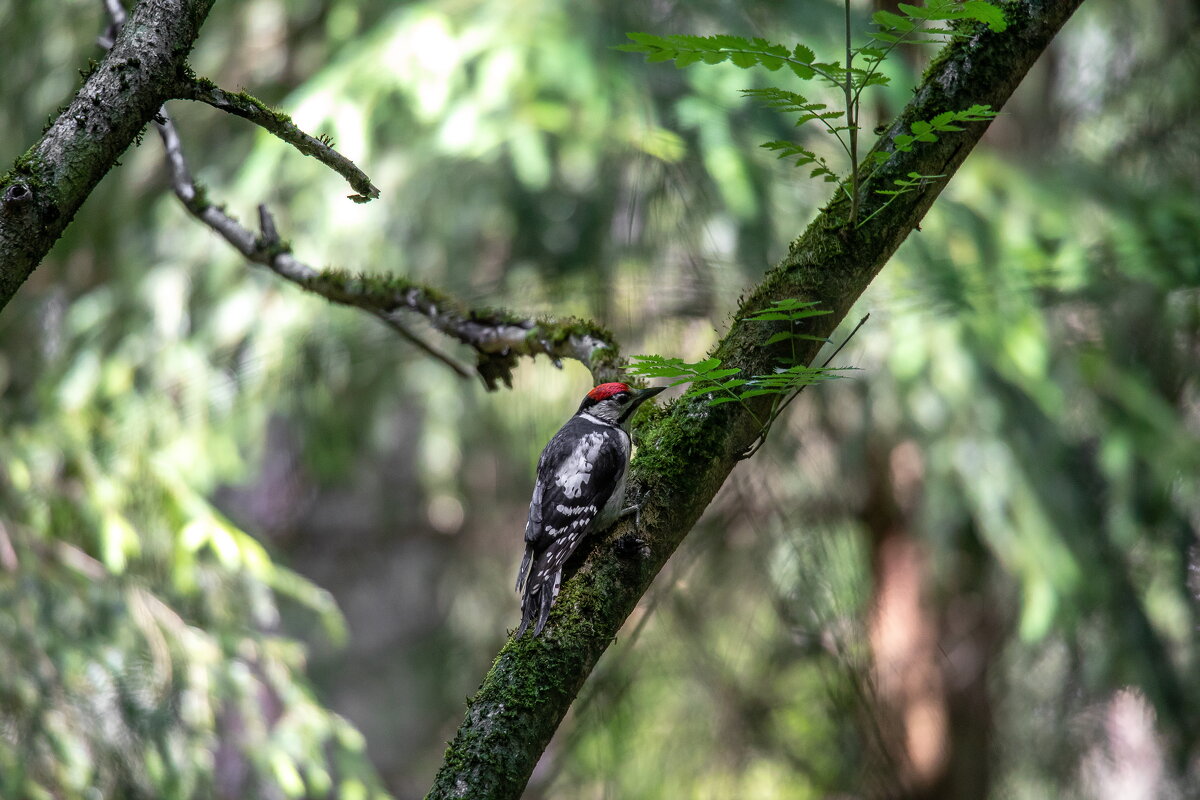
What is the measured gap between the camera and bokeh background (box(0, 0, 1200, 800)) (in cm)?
396

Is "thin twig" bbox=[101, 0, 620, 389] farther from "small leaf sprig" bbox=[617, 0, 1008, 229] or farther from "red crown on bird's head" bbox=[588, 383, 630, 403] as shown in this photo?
"small leaf sprig" bbox=[617, 0, 1008, 229]

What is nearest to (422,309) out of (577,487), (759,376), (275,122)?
(577,487)

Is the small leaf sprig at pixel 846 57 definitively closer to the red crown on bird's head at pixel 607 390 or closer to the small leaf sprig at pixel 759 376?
the small leaf sprig at pixel 759 376

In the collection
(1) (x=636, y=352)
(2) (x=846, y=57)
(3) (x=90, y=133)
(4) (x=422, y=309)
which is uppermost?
(1) (x=636, y=352)

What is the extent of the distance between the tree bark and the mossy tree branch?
110 cm

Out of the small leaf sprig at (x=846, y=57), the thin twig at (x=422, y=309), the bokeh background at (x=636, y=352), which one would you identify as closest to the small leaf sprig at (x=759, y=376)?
the small leaf sprig at (x=846, y=57)

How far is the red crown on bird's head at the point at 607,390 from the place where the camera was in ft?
9.16

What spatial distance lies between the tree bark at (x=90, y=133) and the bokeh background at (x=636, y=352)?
6.32ft

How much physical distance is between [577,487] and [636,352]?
153cm

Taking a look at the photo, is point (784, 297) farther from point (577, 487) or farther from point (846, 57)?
point (577, 487)

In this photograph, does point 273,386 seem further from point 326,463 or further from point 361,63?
point 361,63

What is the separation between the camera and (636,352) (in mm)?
4160

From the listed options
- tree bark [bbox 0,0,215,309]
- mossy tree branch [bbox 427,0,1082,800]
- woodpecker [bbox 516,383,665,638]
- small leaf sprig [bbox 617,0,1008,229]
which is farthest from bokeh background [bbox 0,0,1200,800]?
tree bark [bbox 0,0,215,309]

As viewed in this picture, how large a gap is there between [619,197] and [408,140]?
1.49 m
